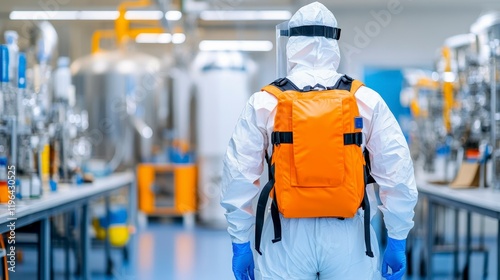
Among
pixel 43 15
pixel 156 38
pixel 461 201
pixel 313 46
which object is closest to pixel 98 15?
pixel 43 15

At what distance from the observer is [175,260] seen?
5.61m

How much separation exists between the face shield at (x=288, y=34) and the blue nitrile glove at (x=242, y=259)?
75 centimetres

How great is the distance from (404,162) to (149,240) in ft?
16.7

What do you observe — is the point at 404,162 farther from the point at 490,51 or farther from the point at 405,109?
the point at 405,109

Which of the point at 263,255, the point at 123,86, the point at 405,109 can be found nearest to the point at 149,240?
the point at 123,86

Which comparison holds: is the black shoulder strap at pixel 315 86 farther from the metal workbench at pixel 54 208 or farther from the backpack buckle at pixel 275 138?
the metal workbench at pixel 54 208

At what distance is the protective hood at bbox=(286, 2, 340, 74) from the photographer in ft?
7.04

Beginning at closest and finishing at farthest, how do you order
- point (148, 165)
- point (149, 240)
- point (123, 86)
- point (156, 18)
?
point (149, 240), point (123, 86), point (148, 165), point (156, 18)

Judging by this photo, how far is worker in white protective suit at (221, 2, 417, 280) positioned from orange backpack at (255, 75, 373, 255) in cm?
10

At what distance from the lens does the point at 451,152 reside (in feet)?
15.0

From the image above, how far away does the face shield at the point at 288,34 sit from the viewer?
213 centimetres

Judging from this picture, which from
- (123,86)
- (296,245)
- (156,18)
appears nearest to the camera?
(296,245)

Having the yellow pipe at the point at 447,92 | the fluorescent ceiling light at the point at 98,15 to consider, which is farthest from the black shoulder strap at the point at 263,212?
the fluorescent ceiling light at the point at 98,15

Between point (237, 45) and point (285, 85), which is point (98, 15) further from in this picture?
point (285, 85)
